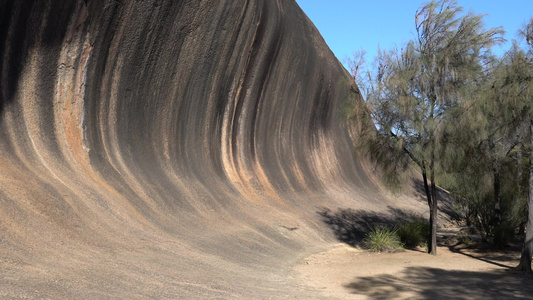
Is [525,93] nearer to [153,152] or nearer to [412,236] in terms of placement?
[412,236]

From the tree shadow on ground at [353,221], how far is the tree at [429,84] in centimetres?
317

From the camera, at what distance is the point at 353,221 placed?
21.0 m

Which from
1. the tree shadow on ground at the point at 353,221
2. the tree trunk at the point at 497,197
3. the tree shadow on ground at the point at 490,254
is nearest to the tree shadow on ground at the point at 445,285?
the tree shadow on ground at the point at 490,254

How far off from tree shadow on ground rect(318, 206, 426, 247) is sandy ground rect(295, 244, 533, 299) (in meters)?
1.78

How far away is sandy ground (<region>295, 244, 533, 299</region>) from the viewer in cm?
1036

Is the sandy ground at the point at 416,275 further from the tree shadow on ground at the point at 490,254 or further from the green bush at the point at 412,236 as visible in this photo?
the green bush at the point at 412,236

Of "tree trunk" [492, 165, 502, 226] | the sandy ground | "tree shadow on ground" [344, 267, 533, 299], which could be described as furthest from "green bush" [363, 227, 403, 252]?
"tree shadow on ground" [344, 267, 533, 299]

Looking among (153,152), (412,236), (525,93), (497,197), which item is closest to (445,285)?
(525,93)

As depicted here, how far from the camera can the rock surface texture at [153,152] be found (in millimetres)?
9148

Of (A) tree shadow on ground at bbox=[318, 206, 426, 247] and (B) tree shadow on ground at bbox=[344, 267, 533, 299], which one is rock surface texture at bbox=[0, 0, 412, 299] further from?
(B) tree shadow on ground at bbox=[344, 267, 533, 299]

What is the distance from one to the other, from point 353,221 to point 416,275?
28.1 feet

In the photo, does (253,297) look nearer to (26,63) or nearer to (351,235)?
(26,63)

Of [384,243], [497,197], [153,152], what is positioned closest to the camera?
[153,152]

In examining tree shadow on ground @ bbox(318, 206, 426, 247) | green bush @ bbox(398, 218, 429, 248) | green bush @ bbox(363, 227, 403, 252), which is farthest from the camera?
tree shadow on ground @ bbox(318, 206, 426, 247)
